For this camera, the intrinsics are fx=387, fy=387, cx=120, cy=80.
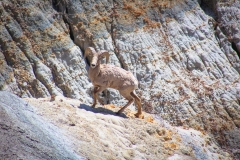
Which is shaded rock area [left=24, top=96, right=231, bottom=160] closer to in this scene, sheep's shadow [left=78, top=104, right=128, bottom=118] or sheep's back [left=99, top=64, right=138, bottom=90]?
sheep's shadow [left=78, top=104, right=128, bottom=118]

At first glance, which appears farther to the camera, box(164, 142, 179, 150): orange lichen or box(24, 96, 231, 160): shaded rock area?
box(164, 142, 179, 150): orange lichen

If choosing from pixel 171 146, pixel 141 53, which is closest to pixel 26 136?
pixel 171 146

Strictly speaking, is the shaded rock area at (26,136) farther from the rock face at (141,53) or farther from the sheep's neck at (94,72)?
the rock face at (141,53)

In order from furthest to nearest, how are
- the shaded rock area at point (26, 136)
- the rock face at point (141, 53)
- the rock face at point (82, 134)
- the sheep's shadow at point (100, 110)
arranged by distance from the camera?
1. the rock face at point (141, 53)
2. the sheep's shadow at point (100, 110)
3. the rock face at point (82, 134)
4. the shaded rock area at point (26, 136)

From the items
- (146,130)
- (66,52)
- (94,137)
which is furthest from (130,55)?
(94,137)

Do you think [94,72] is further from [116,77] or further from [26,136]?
[26,136]

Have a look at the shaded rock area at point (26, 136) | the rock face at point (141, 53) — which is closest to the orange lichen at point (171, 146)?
the shaded rock area at point (26, 136)

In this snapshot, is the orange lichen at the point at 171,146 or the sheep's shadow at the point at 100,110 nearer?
the orange lichen at the point at 171,146

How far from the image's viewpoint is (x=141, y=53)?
16.0 meters

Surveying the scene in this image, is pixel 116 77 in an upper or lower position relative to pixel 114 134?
upper

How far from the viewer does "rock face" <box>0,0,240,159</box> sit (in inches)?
582

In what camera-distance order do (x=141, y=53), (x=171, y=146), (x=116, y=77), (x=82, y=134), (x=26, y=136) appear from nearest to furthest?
(x=26, y=136) → (x=82, y=134) → (x=171, y=146) → (x=116, y=77) → (x=141, y=53)

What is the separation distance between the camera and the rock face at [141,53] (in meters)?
14.8

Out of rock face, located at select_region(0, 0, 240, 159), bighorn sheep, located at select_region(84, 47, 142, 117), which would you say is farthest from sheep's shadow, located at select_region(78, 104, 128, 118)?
rock face, located at select_region(0, 0, 240, 159)
